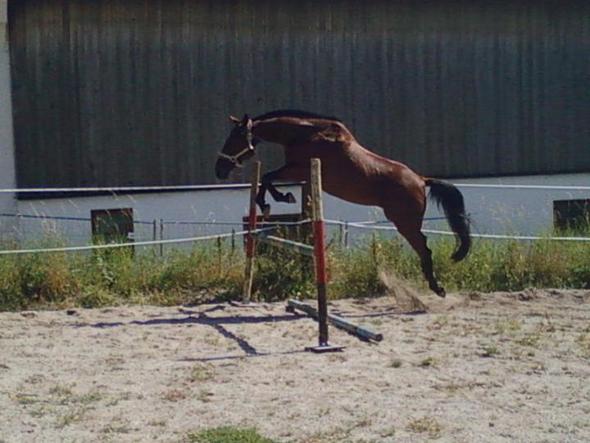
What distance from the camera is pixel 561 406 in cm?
641

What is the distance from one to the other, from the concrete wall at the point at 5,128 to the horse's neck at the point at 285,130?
5463 millimetres

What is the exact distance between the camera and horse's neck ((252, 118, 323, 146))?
10.5 metres

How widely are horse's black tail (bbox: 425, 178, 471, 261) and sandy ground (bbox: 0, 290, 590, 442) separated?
765 millimetres

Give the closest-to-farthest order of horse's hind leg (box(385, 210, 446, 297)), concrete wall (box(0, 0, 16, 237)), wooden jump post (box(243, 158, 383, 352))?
wooden jump post (box(243, 158, 383, 352)) < horse's hind leg (box(385, 210, 446, 297)) < concrete wall (box(0, 0, 16, 237))

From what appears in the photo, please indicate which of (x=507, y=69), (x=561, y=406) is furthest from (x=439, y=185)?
(x=507, y=69)

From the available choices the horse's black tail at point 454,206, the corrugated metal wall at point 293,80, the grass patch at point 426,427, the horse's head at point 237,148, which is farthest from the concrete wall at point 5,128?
the grass patch at point 426,427

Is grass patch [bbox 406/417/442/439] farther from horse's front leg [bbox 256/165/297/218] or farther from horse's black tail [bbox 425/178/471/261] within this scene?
horse's black tail [bbox 425/178/471/261]

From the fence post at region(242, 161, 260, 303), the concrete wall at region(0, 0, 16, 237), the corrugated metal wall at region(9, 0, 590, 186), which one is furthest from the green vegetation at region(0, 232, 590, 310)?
the corrugated metal wall at region(9, 0, 590, 186)

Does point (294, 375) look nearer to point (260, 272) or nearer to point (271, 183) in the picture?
point (271, 183)

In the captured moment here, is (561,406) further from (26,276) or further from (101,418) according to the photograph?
(26,276)

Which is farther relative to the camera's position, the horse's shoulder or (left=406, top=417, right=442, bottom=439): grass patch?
the horse's shoulder

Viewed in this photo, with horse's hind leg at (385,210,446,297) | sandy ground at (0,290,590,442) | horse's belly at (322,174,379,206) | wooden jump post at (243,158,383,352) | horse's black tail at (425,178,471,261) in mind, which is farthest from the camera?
horse's black tail at (425,178,471,261)

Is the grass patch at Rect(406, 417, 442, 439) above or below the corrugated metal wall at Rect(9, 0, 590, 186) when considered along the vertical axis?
below

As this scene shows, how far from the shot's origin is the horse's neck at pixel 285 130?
10.5 m
